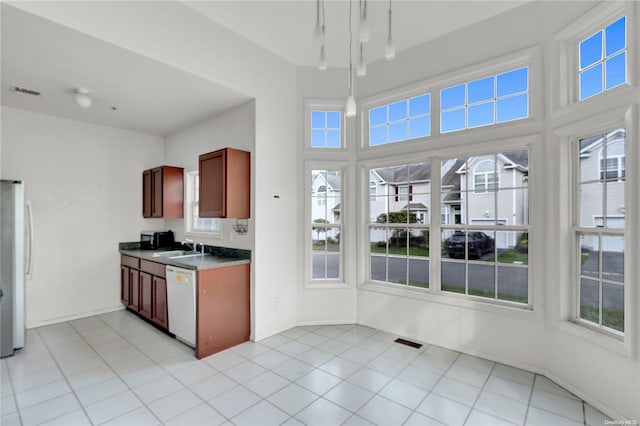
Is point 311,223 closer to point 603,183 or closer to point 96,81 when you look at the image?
point 96,81

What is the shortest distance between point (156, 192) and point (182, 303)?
2.12 metres

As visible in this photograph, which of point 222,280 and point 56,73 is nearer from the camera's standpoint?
point 56,73

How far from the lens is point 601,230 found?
2346 mm

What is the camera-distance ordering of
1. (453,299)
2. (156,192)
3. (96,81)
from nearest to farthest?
(96,81) → (453,299) → (156,192)

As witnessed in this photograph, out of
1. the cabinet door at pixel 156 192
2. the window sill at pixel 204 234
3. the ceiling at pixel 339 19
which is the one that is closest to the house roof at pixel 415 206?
the ceiling at pixel 339 19

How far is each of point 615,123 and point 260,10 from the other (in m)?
3.17

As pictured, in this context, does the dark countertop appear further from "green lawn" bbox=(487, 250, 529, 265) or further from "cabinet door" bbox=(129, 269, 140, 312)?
"green lawn" bbox=(487, 250, 529, 265)

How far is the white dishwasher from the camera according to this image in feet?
10.2

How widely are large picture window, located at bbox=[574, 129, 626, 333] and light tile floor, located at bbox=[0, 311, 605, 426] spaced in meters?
0.76

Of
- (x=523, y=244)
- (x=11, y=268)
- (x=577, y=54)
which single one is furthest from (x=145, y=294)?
(x=577, y=54)

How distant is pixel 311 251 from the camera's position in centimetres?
395

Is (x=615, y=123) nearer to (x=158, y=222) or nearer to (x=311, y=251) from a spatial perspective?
(x=311, y=251)

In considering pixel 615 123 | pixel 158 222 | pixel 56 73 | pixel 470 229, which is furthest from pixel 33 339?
pixel 615 123

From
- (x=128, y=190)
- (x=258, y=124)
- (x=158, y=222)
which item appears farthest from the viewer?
(x=158, y=222)
